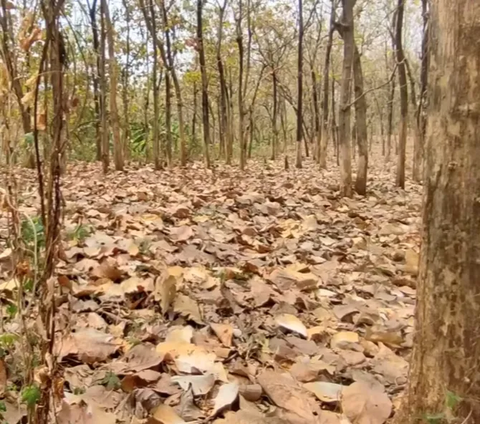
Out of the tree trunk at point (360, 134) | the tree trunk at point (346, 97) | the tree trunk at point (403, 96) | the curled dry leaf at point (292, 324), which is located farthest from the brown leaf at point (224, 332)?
the tree trunk at point (403, 96)

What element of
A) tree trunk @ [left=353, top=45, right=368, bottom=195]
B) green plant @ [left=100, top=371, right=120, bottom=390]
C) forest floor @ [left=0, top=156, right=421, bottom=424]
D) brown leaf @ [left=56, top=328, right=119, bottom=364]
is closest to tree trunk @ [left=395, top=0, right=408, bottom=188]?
tree trunk @ [left=353, top=45, right=368, bottom=195]

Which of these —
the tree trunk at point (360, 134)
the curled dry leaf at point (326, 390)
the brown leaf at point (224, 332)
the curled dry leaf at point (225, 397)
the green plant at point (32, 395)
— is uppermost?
the tree trunk at point (360, 134)

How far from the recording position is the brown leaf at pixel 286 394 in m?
1.77

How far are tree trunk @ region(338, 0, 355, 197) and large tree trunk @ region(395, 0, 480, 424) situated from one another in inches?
222

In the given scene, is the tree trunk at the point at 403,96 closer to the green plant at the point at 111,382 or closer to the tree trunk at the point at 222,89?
the tree trunk at the point at 222,89

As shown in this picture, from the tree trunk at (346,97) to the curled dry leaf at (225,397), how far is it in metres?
5.67

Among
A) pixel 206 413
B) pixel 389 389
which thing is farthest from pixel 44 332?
pixel 389 389

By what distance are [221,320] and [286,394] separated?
2.43 feet

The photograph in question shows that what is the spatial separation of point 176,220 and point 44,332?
3.34 metres

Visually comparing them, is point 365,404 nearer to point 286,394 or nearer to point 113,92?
point 286,394

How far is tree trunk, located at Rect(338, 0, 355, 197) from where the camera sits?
688cm

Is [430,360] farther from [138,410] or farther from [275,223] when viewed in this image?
[275,223]

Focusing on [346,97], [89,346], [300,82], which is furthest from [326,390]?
[300,82]

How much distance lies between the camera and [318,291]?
317cm
